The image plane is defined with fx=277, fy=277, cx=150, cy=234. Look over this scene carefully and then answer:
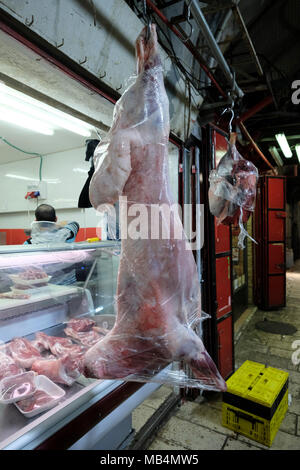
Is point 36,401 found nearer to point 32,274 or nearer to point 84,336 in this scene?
point 84,336

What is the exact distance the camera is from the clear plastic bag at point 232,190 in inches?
87.3

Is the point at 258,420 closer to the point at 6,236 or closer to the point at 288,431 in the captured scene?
the point at 288,431

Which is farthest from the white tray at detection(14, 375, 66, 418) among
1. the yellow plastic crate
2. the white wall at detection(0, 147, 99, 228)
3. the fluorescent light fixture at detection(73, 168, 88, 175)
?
the fluorescent light fixture at detection(73, 168, 88, 175)

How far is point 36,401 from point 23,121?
13.5 feet

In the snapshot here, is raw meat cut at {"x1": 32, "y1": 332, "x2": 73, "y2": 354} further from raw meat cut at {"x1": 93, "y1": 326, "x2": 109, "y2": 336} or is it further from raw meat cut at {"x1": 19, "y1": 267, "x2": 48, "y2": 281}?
raw meat cut at {"x1": 19, "y1": 267, "x2": 48, "y2": 281}

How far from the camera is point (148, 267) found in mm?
1105

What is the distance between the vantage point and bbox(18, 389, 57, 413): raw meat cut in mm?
1609

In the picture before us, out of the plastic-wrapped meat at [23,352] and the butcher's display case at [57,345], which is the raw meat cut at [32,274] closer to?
the butcher's display case at [57,345]

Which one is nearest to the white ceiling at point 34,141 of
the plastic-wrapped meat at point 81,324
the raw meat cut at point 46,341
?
the plastic-wrapped meat at point 81,324

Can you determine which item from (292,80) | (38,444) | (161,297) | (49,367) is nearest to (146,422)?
(49,367)

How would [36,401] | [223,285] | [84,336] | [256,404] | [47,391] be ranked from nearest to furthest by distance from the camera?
[36,401], [47,391], [84,336], [256,404], [223,285]

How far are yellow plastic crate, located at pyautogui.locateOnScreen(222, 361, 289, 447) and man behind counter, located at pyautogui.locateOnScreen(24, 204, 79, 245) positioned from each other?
2.95m

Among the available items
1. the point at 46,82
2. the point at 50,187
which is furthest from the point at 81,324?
the point at 50,187

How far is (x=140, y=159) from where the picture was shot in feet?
3.73
